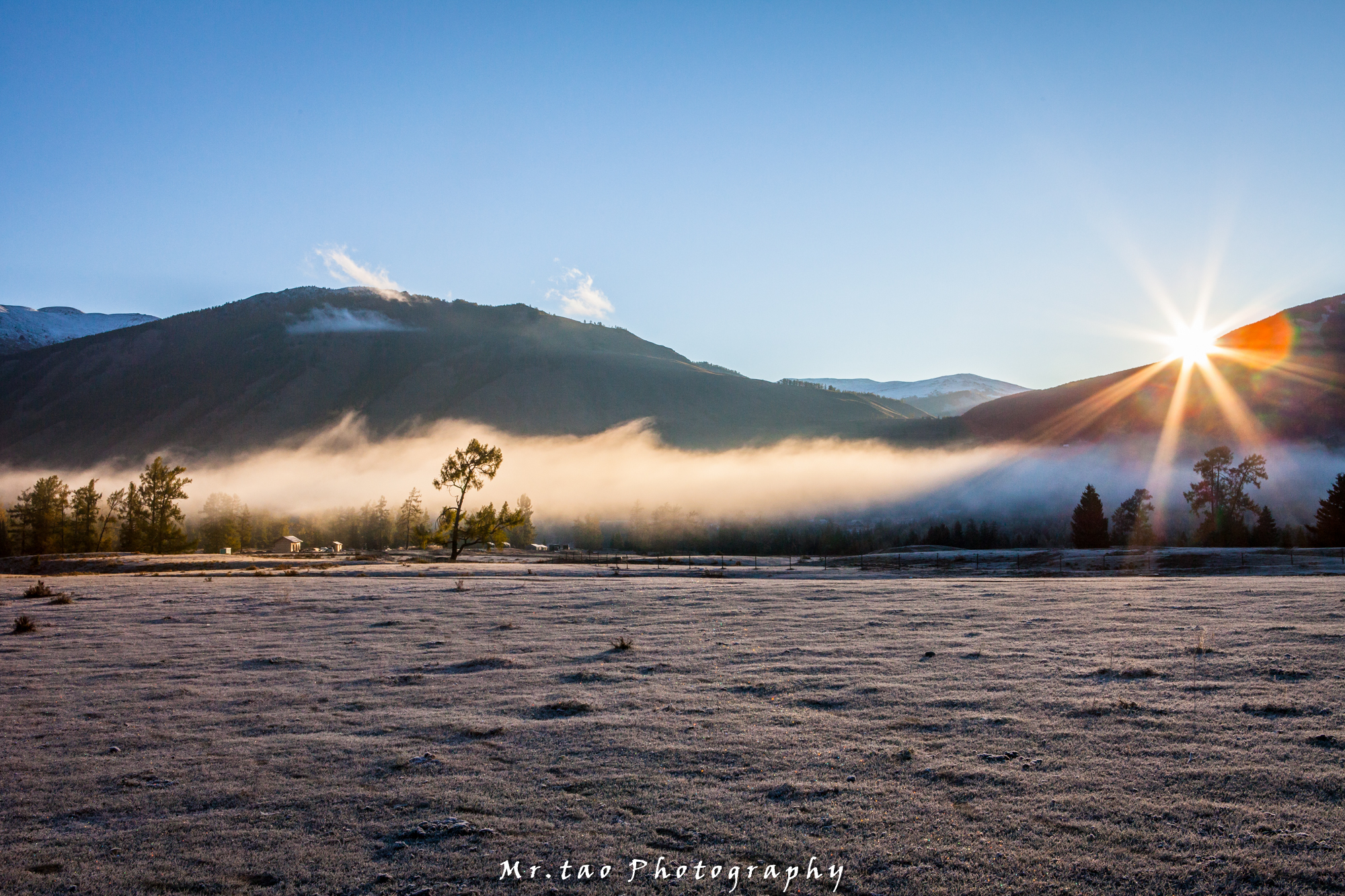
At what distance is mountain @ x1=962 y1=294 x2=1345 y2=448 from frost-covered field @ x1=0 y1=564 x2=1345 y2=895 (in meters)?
196

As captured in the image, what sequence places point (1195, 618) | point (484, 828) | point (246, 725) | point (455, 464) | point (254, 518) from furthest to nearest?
point (254, 518)
point (455, 464)
point (1195, 618)
point (246, 725)
point (484, 828)

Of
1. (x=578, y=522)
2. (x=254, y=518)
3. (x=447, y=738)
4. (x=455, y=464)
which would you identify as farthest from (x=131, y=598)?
(x=578, y=522)

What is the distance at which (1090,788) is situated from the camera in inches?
246

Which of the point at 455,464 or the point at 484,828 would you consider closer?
the point at 484,828

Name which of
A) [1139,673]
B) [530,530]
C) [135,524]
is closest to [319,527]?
[530,530]

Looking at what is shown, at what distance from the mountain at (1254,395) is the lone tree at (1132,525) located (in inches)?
3374

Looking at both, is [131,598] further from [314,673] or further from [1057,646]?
[1057,646]

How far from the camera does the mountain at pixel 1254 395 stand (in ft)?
538

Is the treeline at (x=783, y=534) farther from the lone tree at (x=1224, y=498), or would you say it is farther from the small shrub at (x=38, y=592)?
the small shrub at (x=38, y=592)

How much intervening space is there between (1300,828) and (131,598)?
2664cm

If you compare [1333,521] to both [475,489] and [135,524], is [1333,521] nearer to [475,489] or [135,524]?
[475,489]

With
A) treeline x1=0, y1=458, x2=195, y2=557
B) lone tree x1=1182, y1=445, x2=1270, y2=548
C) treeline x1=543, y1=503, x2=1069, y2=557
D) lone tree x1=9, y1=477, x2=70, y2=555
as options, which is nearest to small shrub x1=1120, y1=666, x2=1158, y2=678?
treeline x1=0, y1=458, x2=195, y2=557

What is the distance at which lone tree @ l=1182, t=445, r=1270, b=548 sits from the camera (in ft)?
267

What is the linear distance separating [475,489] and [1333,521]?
79180 millimetres
